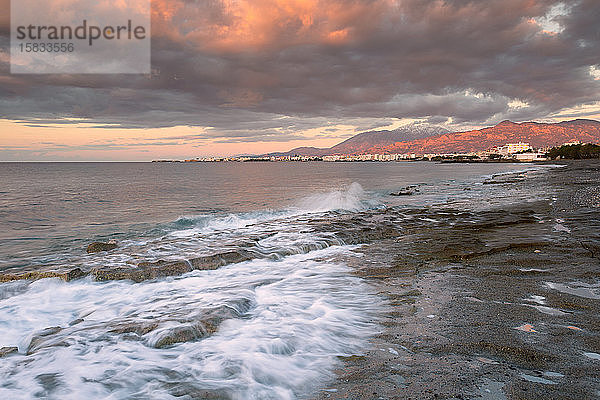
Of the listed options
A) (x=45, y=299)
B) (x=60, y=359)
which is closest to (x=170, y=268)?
(x=45, y=299)

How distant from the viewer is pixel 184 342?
16.5ft

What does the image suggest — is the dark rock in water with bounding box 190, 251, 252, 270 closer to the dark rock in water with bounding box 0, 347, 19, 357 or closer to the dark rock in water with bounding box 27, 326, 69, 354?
the dark rock in water with bounding box 27, 326, 69, 354

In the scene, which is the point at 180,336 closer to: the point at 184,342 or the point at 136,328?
the point at 184,342

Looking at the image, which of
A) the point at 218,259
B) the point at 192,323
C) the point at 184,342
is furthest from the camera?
the point at 218,259

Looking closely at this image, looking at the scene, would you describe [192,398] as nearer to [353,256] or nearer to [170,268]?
[170,268]

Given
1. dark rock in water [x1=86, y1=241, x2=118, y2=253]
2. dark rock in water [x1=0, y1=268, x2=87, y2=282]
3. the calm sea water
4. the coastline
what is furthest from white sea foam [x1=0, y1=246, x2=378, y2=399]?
dark rock in water [x1=86, y1=241, x2=118, y2=253]

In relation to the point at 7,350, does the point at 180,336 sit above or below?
above

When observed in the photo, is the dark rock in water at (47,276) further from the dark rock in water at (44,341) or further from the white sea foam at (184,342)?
the dark rock in water at (44,341)

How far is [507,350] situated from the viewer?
13.4ft

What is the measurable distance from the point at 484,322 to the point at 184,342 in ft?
13.5

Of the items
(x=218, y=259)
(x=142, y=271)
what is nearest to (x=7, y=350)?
(x=142, y=271)

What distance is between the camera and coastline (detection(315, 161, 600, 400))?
3504 mm

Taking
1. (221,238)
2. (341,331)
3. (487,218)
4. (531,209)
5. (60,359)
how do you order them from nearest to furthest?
(60,359) < (341,331) < (221,238) < (487,218) < (531,209)

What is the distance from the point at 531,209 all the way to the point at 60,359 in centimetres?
1736
